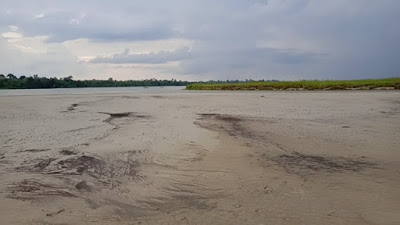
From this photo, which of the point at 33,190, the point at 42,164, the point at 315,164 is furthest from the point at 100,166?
the point at 315,164

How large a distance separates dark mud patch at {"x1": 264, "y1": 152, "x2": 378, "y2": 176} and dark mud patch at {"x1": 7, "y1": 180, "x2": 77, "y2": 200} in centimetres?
418

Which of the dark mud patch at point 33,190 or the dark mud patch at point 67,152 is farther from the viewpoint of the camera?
the dark mud patch at point 67,152

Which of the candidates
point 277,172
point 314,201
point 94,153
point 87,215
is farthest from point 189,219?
point 94,153

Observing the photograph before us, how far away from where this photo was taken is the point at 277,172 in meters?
6.63

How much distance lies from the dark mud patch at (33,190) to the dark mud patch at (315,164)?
418 centimetres

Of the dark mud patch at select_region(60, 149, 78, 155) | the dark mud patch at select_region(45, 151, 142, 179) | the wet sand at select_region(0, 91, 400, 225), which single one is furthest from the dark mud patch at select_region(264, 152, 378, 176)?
the dark mud patch at select_region(60, 149, 78, 155)

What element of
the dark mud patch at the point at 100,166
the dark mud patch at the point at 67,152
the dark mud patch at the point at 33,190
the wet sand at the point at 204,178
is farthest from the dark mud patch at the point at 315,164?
the dark mud patch at the point at 67,152

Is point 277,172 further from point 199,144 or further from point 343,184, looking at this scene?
point 199,144

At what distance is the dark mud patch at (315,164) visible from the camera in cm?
671

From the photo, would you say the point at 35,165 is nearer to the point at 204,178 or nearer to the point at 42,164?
the point at 42,164

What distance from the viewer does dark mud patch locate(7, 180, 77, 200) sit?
5.45m

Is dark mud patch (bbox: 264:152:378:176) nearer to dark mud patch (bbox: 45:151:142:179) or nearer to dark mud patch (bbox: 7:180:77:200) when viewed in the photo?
dark mud patch (bbox: 45:151:142:179)

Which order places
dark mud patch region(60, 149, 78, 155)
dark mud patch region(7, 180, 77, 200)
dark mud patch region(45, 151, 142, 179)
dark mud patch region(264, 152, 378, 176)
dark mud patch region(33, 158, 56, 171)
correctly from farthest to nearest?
dark mud patch region(60, 149, 78, 155)
dark mud patch region(33, 158, 56, 171)
dark mud patch region(45, 151, 142, 179)
dark mud patch region(264, 152, 378, 176)
dark mud patch region(7, 180, 77, 200)

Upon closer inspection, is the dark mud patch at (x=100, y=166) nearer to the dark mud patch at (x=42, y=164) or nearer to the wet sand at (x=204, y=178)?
the wet sand at (x=204, y=178)
